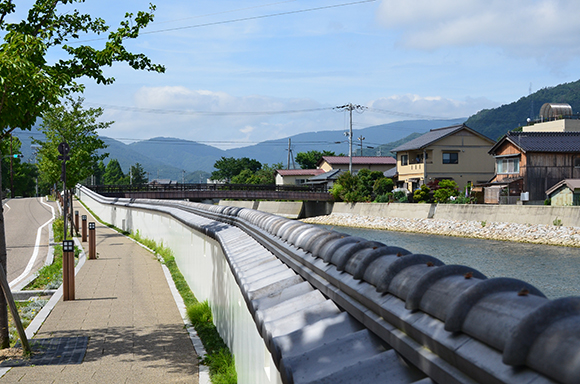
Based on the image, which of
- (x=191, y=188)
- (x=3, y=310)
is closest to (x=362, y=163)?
(x=191, y=188)

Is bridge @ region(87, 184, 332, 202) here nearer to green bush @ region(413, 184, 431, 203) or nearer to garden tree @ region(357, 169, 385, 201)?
garden tree @ region(357, 169, 385, 201)

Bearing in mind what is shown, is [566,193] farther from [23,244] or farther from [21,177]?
[21,177]

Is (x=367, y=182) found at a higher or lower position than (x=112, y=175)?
lower

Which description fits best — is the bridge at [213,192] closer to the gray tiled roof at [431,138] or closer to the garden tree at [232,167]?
the gray tiled roof at [431,138]

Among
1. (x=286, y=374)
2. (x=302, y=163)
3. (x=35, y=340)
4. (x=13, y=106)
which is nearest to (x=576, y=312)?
(x=286, y=374)

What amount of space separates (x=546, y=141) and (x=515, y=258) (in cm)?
2263

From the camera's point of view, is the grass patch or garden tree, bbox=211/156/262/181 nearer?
the grass patch

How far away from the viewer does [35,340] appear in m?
8.23

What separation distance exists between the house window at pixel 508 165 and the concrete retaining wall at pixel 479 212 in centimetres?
761

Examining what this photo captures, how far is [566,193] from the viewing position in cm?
3822

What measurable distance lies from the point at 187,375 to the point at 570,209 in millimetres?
33015

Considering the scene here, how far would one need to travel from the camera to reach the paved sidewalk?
6.75 metres

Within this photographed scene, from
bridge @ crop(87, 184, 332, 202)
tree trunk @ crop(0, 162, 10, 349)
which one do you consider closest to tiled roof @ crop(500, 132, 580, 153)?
bridge @ crop(87, 184, 332, 202)

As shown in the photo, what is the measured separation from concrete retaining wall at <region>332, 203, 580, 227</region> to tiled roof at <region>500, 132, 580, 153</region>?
8343 millimetres
